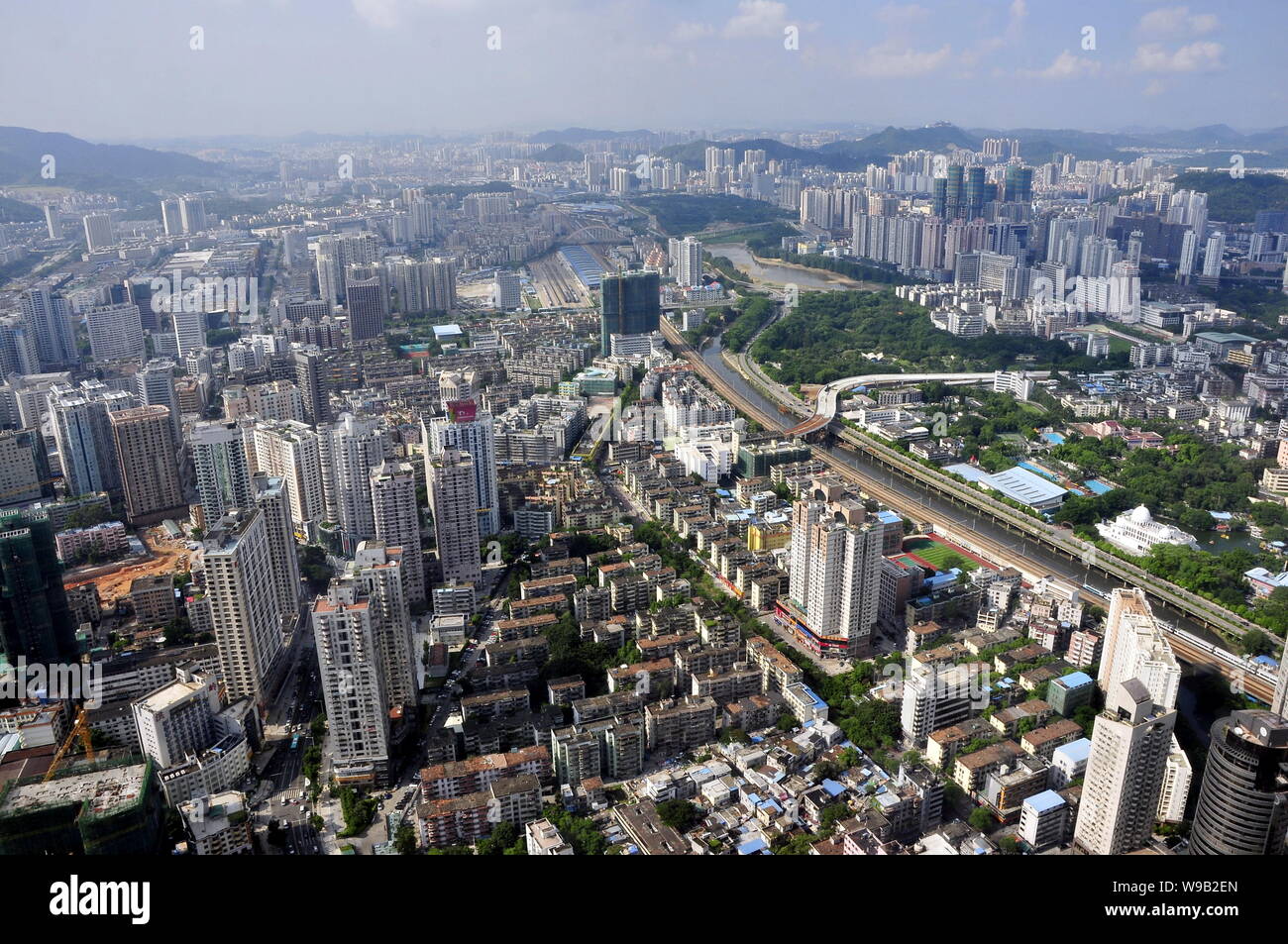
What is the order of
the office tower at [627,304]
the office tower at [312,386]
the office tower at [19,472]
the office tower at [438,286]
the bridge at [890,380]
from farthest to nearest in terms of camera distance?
the office tower at [438,286] → the office tower at [627,304] → the bridge at [890,380] → the office tower at [312,386] → the office tower at [19,472]

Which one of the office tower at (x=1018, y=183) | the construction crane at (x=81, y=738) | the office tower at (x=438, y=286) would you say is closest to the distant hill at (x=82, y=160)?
the construction crane at (x=81, y=738)

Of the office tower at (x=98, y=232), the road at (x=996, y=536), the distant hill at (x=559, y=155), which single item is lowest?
the road at (x=996, y=536)

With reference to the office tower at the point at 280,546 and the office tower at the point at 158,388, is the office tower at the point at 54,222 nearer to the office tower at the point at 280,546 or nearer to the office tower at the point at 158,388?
the office tower at the point at 158,388

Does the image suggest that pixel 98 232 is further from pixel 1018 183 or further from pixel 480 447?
pixel 1018 183

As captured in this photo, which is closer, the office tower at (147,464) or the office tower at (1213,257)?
the office tower at (147,464)

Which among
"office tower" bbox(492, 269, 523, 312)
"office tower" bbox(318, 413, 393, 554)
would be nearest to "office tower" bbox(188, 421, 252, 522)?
"office tower" bbox(318, 413, 393, 554)

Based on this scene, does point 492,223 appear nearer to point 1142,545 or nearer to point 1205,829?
point 1142,545

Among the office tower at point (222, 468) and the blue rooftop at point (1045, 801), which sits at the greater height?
the office tower at point (222, 468)
